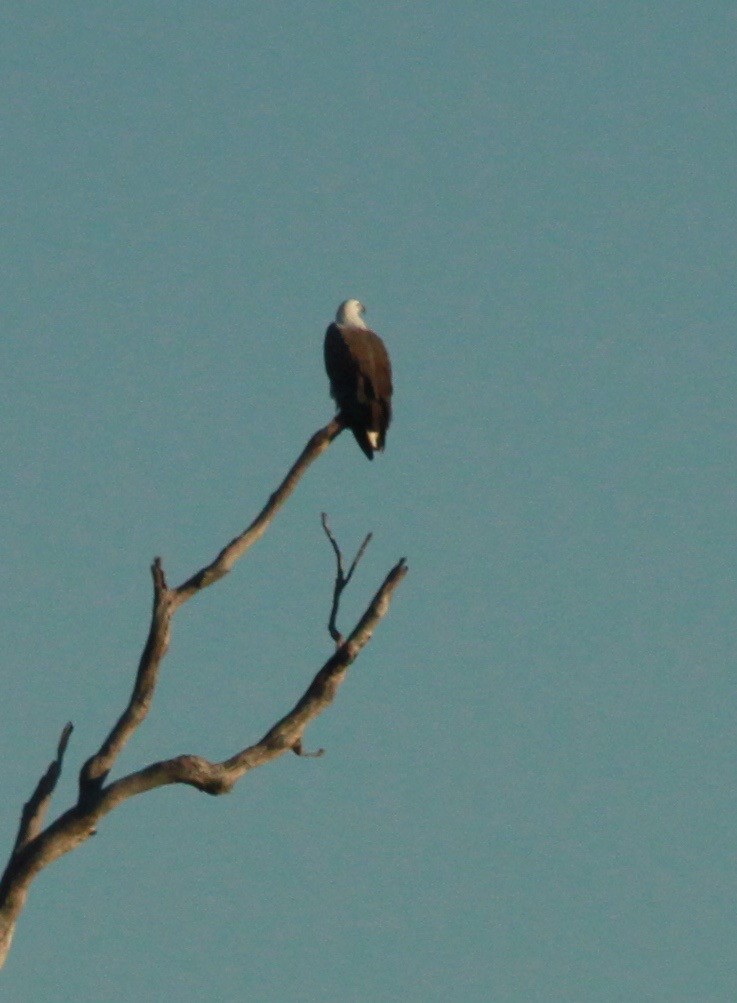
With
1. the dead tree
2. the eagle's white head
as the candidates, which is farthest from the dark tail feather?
the dead tree

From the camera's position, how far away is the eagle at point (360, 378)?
39.3ft

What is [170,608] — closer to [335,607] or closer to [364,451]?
[335,607]

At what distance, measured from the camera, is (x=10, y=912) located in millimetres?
7543

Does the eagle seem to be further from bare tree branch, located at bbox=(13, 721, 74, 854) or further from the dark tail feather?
bare tree branch, located at bbox=(13, 721, 74, 854)

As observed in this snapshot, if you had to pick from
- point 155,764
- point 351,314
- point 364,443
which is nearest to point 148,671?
point 155,764

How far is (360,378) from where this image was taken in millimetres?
12359

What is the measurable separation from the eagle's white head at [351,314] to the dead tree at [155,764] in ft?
18.9

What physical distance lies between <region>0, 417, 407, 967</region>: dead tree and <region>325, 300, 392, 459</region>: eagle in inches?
136

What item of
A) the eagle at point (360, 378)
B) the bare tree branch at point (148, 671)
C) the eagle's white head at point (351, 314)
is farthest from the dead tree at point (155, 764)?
the eagle's white head at point (351, 314)

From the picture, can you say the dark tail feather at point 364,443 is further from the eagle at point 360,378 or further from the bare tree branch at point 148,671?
the bare tree branch at point 148,671

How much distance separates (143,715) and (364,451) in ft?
14.5

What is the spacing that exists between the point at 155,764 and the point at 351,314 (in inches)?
264

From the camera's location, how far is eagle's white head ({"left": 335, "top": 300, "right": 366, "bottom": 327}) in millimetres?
13714

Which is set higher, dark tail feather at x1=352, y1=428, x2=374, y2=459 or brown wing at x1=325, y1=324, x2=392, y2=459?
brown wing at x1=325, y1=324, x2=392, y2=459
